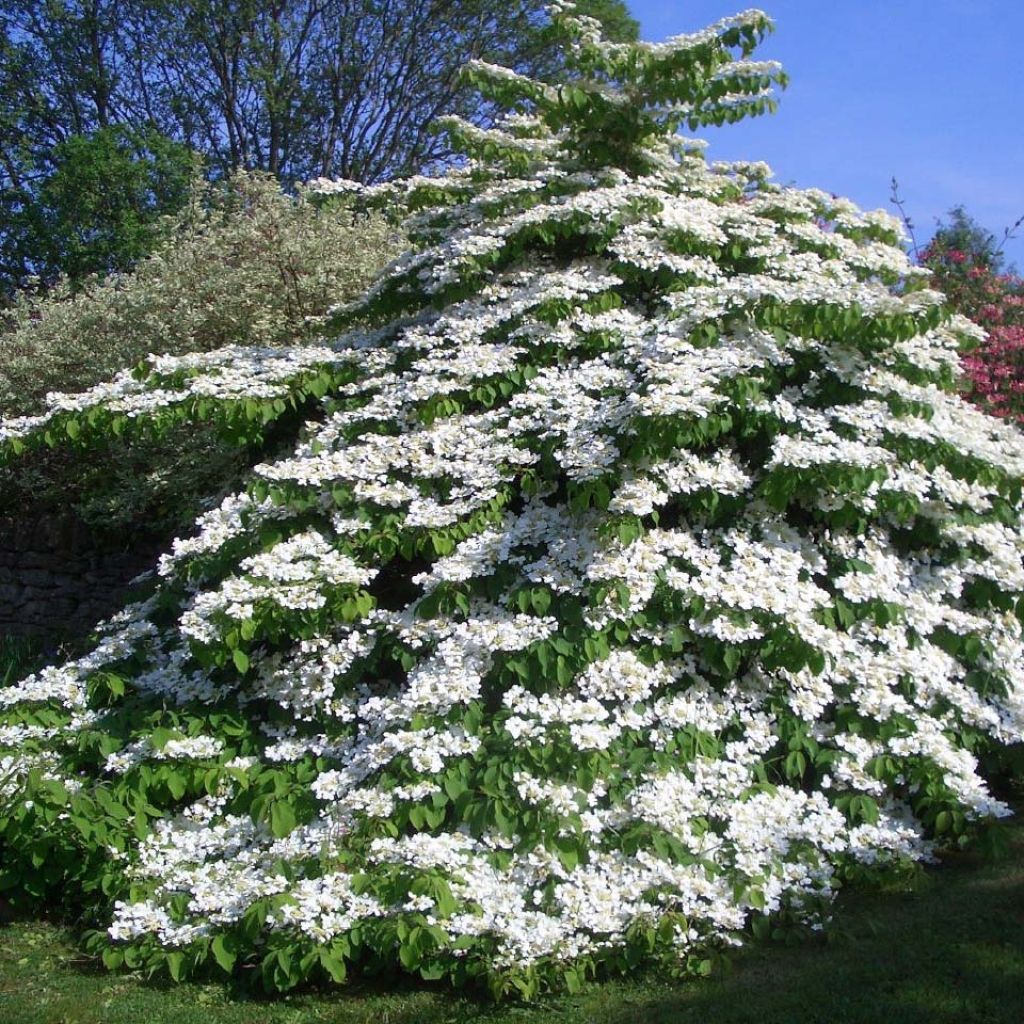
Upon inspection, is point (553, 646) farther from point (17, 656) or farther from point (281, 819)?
point (17, 656)

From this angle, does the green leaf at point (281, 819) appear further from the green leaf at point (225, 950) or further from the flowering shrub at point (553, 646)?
the green leaf at point (225, 950)

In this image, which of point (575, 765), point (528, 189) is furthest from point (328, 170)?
point (575, 765)

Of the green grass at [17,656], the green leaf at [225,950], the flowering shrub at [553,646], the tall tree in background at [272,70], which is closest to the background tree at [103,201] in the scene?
the tall tree in background at [272,70]

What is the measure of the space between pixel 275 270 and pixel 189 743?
612cm

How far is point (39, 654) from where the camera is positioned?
29.6 feet

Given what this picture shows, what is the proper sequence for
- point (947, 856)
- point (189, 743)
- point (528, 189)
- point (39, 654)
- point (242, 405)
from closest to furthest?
point (189, 743)
point (947, 856)
point (242, 405)
point (528, 189)
point (39, 654)

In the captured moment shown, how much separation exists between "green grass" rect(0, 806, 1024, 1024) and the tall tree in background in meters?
18.8

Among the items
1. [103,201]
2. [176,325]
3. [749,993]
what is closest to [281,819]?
[749,993]

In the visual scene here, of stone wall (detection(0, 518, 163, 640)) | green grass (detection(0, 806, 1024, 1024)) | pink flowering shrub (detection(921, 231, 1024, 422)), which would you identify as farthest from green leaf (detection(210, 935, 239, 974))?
stone wall (detection(0, 518, 163, 640))

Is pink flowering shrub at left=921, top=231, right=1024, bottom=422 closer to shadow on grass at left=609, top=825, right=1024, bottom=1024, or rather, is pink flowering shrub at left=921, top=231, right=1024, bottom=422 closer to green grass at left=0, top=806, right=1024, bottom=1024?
shadow on grass at left=609, top=825, right=1024, bottom=1024

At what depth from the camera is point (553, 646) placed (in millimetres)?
4172

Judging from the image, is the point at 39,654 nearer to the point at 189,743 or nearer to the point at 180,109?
the point at 189,743

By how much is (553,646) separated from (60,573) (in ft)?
25.0

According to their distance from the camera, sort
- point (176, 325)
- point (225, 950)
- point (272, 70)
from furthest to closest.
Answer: point (272, 70)
point (176, 325)
point (225, 950)
